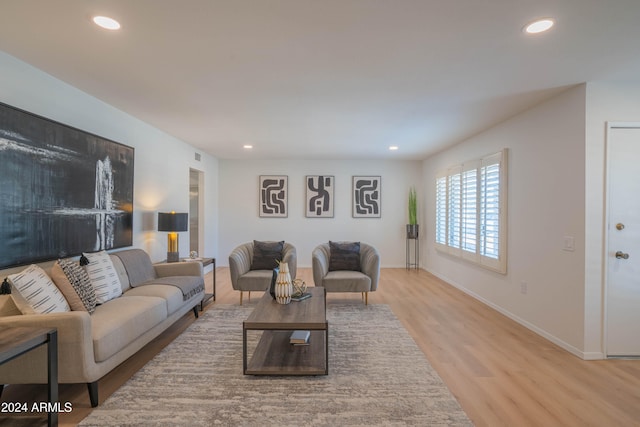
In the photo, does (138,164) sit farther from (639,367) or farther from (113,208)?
(639,367)

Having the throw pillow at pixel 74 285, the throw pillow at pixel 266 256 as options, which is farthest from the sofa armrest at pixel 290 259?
the throw pillow at pixel 74 285

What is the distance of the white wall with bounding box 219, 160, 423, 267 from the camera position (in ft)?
23.8

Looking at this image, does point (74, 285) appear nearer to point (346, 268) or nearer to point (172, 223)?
point (172, 223)

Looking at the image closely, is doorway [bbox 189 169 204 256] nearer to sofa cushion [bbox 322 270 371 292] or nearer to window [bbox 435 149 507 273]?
sofa cushion [bbox 322 270 371 292]

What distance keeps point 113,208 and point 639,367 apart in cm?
533

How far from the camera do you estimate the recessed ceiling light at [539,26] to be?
6.37ft

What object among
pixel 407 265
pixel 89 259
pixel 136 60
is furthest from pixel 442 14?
pixel 407 265

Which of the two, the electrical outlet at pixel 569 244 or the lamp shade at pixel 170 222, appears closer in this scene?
the electrical outlet at pixel 569 244

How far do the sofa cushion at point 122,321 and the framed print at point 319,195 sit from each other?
4513 mm

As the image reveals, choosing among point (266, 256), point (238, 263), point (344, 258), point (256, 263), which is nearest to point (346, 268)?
point (344, 258)

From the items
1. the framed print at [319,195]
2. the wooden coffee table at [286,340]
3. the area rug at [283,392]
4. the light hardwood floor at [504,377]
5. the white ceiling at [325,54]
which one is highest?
the white ceiling at [325,54]

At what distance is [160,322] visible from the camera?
2.93 metres

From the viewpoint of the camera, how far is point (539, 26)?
2.00m

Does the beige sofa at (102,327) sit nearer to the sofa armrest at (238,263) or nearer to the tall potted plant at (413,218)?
the sofa armrest at (238,263)
